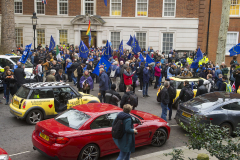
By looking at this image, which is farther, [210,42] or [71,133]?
[210,42]

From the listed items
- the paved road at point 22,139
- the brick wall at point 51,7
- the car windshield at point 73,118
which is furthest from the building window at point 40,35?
the car windshield at point 73,118

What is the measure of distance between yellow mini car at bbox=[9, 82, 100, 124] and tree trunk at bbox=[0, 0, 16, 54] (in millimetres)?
12888

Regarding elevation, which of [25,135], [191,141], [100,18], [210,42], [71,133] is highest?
[100,18]

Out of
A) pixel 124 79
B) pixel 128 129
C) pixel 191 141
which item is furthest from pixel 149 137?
pixel 124 79

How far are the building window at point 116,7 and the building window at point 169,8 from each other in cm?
490

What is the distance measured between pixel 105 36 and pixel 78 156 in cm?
2392

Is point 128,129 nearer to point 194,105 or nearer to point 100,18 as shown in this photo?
point 194,105

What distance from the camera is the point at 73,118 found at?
6887mm

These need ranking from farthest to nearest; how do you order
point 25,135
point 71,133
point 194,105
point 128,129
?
point 194,105, point 25,135, point 71,133, point 128,129

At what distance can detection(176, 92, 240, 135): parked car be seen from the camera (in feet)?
28.3

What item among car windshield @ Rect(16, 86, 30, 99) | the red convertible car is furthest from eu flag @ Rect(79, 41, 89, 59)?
the red convertible car

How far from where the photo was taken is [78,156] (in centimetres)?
635

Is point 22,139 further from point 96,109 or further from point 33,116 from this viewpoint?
point 96,109

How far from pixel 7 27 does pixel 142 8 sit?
563 inches
